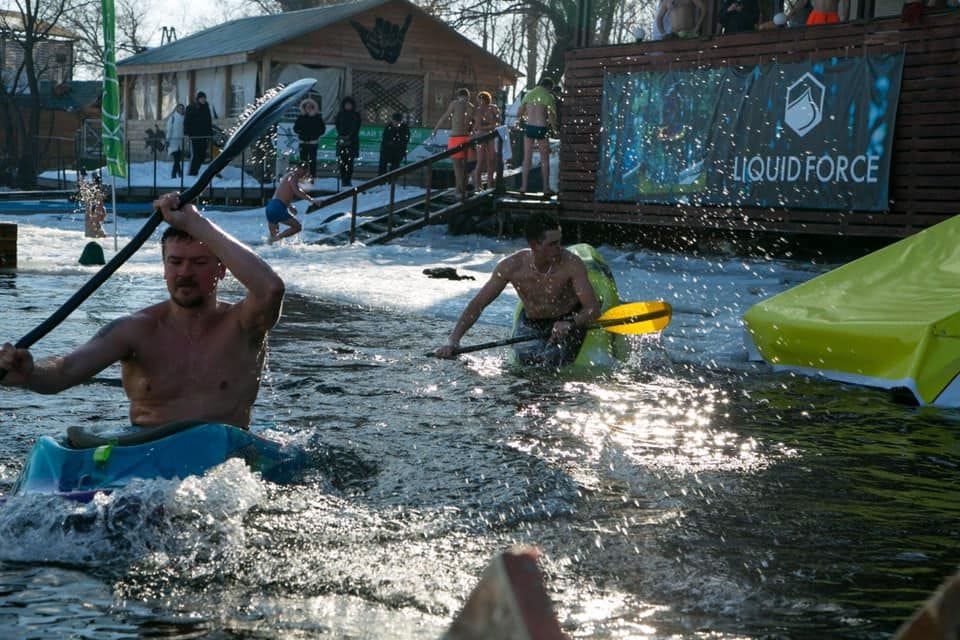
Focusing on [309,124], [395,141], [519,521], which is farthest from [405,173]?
[519,521]

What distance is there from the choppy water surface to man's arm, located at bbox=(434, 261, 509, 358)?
0.26m

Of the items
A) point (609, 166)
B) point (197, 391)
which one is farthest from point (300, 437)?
point (609, 166)

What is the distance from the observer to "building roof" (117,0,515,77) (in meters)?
27.9

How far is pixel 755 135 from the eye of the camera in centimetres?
1487

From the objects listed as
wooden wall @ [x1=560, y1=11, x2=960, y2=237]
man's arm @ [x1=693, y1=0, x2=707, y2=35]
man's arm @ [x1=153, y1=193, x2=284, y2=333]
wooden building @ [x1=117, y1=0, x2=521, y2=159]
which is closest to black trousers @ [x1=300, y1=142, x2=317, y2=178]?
Answer: wooden building @ [x1=117, y1=0, x2=521, y2=159]

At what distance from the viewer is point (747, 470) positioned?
5.62 m

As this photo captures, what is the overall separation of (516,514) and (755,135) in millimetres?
10920

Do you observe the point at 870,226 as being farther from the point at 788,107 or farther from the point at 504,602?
the point at 504,602

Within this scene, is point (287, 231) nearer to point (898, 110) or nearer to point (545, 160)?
point (545, 160)

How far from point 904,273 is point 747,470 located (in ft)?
11.3

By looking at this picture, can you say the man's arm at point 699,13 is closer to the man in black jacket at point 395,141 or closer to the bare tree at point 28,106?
the man in black jacket at point 395,141

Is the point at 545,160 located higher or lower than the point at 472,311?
higher

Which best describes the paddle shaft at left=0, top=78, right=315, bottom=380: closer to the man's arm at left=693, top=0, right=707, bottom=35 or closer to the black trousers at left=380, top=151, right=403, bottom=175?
the man's arm at left=693, top=0, right=707, bottom=35

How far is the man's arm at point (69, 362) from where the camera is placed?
419 cm
